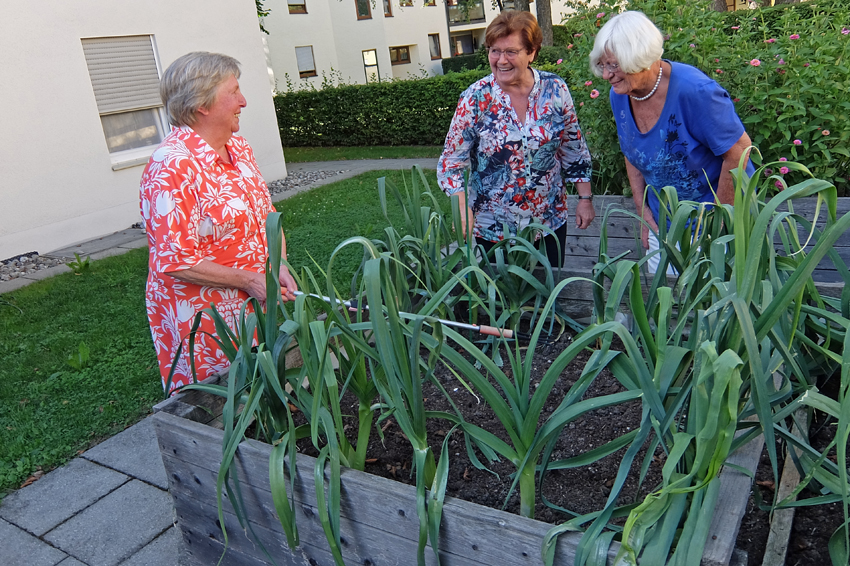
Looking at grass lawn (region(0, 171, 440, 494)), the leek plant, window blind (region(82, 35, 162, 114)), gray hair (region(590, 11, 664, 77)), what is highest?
window blind (region(82, 35, 162, 114))

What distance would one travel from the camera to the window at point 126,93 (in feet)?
24.9

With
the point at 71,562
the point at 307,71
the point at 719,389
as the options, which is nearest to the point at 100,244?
the point at 71,562

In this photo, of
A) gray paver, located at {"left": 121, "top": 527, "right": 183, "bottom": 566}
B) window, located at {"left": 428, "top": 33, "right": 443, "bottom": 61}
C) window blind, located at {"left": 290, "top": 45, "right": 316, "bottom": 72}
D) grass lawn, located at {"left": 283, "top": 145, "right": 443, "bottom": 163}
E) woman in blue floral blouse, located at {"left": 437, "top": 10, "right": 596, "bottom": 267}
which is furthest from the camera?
window, located at {"left": 428, "top": 33, "right": 443, "bottom": 61}

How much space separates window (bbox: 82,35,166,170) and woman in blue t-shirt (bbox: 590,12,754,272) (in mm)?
6869

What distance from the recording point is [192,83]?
210cm

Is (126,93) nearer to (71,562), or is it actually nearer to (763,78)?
(71,562)

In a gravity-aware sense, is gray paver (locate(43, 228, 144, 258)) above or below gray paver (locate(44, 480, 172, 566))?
above

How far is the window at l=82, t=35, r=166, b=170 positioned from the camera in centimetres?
759

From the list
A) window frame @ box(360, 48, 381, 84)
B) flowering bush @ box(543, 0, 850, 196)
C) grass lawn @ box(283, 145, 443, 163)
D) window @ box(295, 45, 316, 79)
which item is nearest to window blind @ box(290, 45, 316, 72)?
window @ box(295, 45, 316, 79)

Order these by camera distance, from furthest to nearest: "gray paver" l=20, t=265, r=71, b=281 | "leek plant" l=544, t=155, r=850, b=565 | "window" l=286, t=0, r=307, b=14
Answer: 1. "window" l=286, t=0, r=307, b=14
2. "gray paver" l=20, t=265, r=71, b=281
3. "leek plant" l=544, t=155, r=850, b=565

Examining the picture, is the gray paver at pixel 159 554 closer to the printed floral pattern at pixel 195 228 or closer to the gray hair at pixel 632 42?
the printed floral pattern at pixel 195 228

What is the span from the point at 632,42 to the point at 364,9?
25.4 meters

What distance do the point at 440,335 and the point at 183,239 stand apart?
110 centimetres

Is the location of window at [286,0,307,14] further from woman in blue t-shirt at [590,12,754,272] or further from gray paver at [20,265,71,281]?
woman in blue t-shirt at [590,12,754,272]
